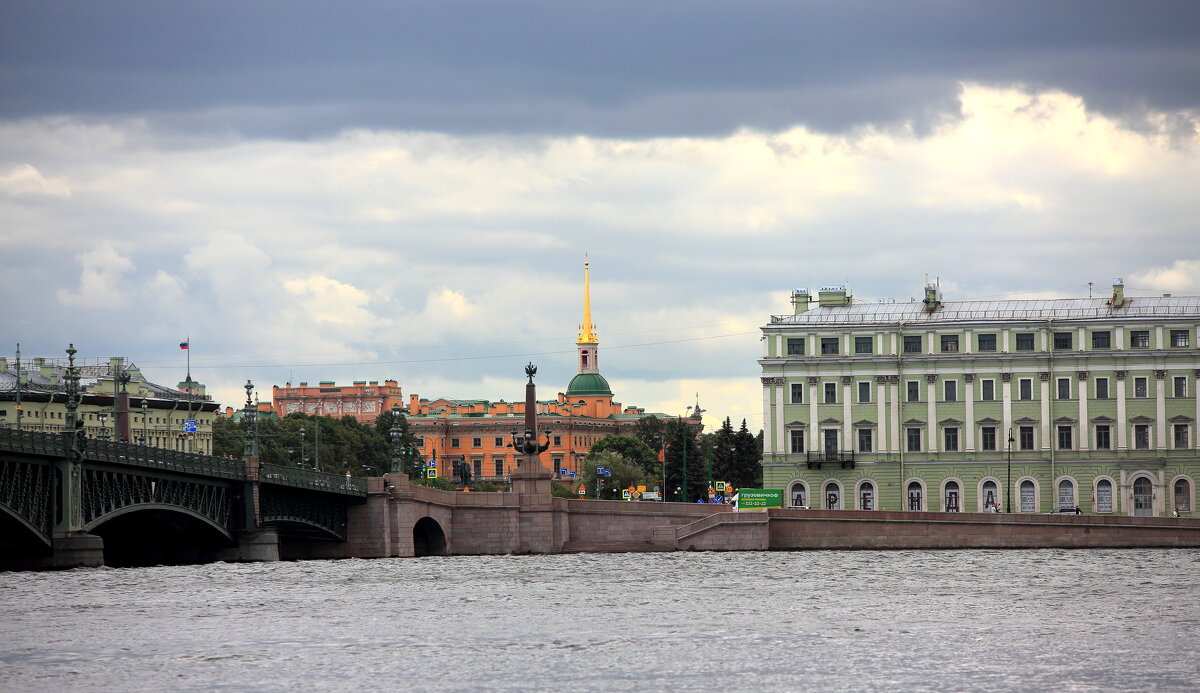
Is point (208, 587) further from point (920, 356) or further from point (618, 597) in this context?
point (920, 356)

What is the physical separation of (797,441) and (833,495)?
3.21 m

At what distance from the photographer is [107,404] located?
123 m

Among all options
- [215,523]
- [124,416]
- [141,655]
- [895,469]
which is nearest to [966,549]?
[895,469]

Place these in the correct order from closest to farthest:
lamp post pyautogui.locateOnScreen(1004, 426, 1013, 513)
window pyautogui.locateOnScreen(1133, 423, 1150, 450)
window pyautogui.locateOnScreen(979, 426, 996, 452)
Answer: lamp post pyautogui.locateOnScreen(1004, 426, 1013, 513) < window pyautogui.locateOnScreen(1133, 423, 1150, 450) < window pyautogui.locateOnScreen(979, 426, 996, 452)

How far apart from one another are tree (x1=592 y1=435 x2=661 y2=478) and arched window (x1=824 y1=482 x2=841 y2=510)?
6338 cm

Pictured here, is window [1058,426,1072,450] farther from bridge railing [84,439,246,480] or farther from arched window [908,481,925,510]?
bridge railing [84,439,246,480]

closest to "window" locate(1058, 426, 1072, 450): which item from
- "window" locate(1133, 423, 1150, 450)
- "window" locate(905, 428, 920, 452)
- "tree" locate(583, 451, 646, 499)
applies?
"window" locate(1133, 423, 1150, 450)

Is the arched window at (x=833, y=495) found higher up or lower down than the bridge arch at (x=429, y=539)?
higher up

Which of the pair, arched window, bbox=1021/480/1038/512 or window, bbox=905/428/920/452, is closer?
arched window, bbox=1021/480/1038/512

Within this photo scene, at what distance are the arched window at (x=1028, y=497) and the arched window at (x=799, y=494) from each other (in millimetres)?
10478

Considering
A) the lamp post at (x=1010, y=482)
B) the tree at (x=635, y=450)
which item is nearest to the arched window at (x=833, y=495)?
the lamp post at (x=1010, y=482)

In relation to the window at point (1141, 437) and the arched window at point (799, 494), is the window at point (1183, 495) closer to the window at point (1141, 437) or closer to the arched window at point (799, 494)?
the window at point (1141, 437)

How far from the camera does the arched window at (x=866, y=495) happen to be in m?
98.8

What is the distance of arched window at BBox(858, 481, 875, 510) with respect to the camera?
9875 centimetres
